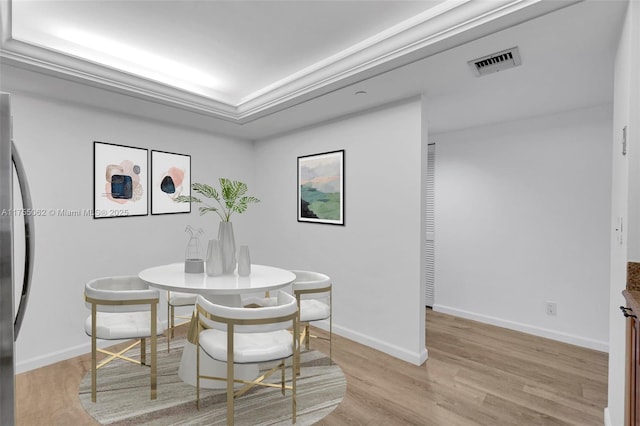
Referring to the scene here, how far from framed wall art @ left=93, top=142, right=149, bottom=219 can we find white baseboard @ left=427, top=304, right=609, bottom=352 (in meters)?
3.83

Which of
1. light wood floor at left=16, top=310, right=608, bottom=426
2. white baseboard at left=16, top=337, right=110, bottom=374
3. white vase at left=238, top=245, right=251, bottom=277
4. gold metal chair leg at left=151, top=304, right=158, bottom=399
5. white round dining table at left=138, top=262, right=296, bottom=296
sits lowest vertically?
light wood floor at left=16, top=310, right=608, bottom=426

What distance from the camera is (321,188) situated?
3887mm

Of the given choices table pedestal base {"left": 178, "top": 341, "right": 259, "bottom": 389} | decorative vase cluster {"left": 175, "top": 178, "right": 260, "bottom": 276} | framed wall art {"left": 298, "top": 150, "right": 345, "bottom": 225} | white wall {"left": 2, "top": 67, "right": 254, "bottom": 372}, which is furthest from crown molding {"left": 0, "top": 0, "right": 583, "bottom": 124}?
table pedestal base {"left": 178, "top": 341, "right": 259, "bottom": 389}

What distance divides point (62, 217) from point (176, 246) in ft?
3.73

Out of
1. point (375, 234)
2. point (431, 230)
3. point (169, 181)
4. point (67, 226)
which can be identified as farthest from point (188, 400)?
point (431, 230)

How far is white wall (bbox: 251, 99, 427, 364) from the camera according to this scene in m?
3.03

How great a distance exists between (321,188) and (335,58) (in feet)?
4.86

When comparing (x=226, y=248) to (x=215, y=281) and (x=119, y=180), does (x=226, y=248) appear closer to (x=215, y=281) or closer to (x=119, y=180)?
(x=215, y=281)

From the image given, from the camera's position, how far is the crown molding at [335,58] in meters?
1.89

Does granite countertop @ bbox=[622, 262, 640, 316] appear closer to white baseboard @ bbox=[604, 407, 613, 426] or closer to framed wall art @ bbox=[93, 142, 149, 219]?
white baseboard @ bbox=[604, 407, 613, 426]

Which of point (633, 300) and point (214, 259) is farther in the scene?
point (214, 259)

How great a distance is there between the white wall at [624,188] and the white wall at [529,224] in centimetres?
159

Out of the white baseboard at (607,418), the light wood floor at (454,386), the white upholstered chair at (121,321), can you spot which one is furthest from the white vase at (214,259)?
the white baseboard at (607,418)

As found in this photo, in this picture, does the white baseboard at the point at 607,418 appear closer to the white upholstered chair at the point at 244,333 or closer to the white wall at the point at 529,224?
the white wall at the point at 529,224
